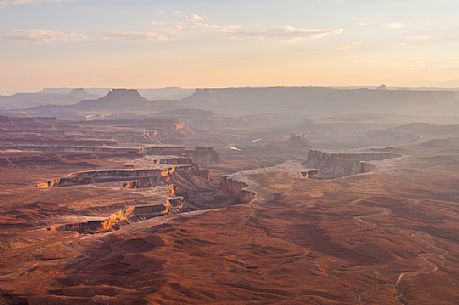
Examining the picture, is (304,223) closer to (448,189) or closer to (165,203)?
(165,203)

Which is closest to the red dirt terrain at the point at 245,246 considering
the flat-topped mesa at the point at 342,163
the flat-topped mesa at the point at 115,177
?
the flat-topped mesa at the point at 115,177

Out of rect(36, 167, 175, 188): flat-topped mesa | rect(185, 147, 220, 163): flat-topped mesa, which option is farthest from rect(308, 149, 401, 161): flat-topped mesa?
rect(36, 167, 175, 188): flat-topped mesa

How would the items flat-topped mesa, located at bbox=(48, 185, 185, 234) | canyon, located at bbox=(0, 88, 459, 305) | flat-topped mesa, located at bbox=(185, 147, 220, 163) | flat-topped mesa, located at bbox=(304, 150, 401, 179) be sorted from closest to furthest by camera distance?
canyon, located at bbox=(0, 88, 459, 305)
flat-topped mesa, located at bbox=(48, 185, 185, 234)
flat-topped mesa, located at bbox=(304, 150, 401, 179)
flat-topped mesa, located at bbox=(185, 147, 220, 163)

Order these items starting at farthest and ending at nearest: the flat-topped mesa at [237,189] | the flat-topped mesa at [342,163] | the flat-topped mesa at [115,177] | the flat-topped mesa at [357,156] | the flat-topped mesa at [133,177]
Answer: the flat-topped mesa at [357,156] < the flat-topped mesa at [342,163] < the flat-topped mesa at [115,177] < the flat-topped mesa at [133,177] < the flat-topped mesa at [237,189]

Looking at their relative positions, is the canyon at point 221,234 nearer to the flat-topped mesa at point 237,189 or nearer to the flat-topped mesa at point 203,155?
the flat-topped mesa at point 237,189

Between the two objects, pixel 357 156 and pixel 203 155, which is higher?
pixel 357 156

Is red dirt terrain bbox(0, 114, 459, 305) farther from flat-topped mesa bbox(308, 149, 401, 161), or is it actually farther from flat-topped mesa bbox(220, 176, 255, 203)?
flat-topped mesa bbox(308, 149, 401, 161)

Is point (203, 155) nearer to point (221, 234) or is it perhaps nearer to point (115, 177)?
point (115, 177)

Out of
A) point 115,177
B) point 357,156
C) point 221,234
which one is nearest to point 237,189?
point 115,177

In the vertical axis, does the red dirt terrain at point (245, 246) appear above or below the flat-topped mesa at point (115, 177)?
below
